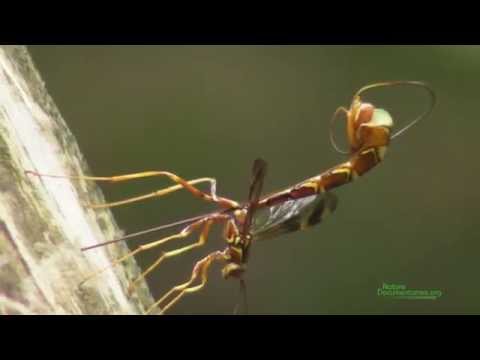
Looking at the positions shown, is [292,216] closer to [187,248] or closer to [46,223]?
[187,248]

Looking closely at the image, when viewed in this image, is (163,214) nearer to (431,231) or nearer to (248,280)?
(248,280)

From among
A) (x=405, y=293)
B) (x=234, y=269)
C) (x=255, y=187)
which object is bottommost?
(x=405, y=293)

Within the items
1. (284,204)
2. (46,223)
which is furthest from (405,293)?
(46,223)

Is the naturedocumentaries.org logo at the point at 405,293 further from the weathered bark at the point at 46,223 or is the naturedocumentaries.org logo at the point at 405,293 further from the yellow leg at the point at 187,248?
the weathered bark at the point at 46,223

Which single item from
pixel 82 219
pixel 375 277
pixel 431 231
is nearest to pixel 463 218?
pixel 431 231

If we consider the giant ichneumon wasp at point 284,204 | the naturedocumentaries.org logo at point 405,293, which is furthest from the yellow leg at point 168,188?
the naturedocumentaries.org logo at point 405,293

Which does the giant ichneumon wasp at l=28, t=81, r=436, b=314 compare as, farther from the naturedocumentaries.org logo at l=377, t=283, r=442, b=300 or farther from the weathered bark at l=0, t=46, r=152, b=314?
the naturedocumentaries.org logo at l=377, t=283, r=442, b=300

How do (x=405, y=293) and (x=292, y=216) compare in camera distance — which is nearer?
(x=292, y=216)

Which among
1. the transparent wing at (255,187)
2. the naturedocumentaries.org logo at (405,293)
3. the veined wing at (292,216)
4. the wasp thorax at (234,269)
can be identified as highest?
the transparent wing at (255,187)
